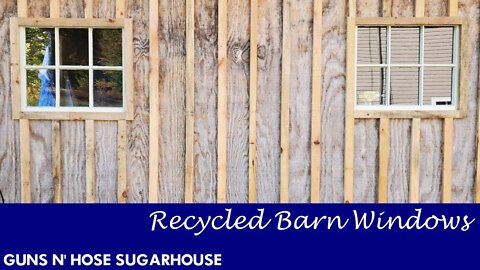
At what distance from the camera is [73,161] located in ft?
12.5

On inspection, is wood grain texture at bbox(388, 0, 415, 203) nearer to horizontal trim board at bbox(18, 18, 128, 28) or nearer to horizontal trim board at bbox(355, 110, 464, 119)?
horizontal trim board at bbox(355, 110, 464, 119)

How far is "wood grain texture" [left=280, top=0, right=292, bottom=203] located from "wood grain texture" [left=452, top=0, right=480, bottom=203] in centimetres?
136

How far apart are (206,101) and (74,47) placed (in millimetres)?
1171

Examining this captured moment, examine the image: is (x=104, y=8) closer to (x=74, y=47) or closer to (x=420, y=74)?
(x=74, y=47)

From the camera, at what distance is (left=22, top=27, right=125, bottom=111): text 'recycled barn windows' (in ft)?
12.5

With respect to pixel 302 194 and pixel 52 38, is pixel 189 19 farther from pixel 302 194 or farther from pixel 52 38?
pixel 302 194

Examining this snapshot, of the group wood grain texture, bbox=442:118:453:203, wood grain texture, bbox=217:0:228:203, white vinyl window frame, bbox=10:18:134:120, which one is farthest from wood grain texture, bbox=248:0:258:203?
wood grain texture, bbox=442:118:453:203

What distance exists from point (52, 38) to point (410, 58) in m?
2.94

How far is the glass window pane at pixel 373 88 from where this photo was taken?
12.7ft

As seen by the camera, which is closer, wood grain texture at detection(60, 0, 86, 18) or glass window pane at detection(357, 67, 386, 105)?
wood grain texture at detection(60, 0, 86, 18)

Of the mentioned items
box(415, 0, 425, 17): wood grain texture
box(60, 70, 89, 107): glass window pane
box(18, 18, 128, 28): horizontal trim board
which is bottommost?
box(60, 70, 89, 107): glass window pane

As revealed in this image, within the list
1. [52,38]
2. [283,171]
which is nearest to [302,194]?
[283,171]

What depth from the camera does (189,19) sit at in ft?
12.3

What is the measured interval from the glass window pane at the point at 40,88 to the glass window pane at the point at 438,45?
3.09m
